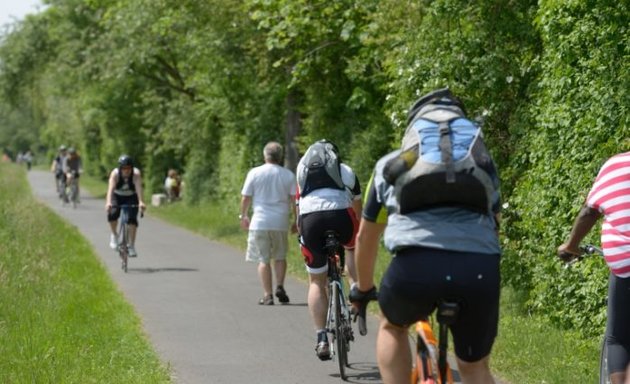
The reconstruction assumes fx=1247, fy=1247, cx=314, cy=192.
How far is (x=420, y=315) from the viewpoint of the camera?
4.99m

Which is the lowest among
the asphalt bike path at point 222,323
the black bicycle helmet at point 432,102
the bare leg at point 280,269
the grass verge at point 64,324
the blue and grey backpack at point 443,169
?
the asphalt bike path at point 222,323

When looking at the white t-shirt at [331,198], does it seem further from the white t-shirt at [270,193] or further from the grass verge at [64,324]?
the white t-shirt at [270,193]

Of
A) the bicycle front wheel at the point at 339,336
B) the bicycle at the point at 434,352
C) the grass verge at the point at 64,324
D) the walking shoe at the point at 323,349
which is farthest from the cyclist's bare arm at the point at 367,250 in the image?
the walking shoe at the point at 323,349

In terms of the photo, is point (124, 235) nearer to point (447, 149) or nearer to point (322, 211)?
point (322, 211)

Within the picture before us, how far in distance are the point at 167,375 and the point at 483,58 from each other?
5.78 meters

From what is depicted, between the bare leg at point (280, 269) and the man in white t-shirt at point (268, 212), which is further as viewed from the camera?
the bare leg at point (280, 269)

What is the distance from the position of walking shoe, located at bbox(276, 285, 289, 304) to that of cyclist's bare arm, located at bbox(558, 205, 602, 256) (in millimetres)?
7248

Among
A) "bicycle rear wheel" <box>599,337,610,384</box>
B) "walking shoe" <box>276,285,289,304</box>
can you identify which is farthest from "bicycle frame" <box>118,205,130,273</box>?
"bicycle rear wheel" <box>599,337,610,384</box>

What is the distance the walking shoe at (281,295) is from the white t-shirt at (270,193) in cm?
72

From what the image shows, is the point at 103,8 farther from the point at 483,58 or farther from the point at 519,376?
the point at 519,376

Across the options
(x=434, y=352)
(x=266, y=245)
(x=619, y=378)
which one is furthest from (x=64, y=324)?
(x=434, y=352)

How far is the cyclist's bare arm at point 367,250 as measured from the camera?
5238 mm

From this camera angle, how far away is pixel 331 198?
966cm

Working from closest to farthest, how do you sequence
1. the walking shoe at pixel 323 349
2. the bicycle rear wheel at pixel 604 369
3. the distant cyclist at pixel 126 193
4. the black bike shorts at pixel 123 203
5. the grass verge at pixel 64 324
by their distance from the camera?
the bicycle rear wheel at pixel 604 369 → the grass verge at pixel 64 324 → the walking shoe at pixel 323 349 → the distant cyclist at pixel 126 193 → the black bike shorts at pixel 123 203
